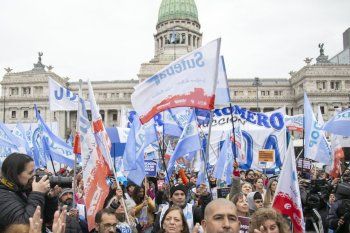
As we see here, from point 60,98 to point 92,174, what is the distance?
5270mm

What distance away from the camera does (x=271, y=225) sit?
3688mm

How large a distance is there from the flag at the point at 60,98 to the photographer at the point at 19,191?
23.7 feet

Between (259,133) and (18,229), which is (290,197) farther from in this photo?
(259,133)

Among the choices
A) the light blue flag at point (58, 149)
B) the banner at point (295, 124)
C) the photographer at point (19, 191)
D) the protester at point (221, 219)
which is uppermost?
the banner at point (295, 124)

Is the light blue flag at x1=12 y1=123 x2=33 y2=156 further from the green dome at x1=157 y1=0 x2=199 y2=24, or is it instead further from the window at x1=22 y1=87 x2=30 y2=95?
the green dome at x1=157 y1=0 x2=199 y2=24

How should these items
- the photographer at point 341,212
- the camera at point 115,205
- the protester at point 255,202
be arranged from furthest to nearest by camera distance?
the protester at point 255,202 → the camera at point 115,205 → the photographer at point 341,212

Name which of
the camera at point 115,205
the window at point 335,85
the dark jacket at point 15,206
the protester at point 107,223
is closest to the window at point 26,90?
the window at point 335,85

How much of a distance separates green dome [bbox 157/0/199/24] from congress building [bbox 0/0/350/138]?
4.93 m

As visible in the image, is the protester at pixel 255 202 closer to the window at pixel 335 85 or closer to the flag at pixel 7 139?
the flag at pixel 7 139

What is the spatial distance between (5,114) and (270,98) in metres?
41.4

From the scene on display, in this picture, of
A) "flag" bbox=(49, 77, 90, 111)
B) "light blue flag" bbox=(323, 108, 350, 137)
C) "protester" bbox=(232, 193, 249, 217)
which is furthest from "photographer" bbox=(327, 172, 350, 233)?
"light blue flag" bbox=(323, 108, 350, 137)

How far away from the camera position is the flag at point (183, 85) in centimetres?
686

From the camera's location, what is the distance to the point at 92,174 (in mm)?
5945

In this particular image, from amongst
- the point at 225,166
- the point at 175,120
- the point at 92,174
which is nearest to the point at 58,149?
the point at 175,120
